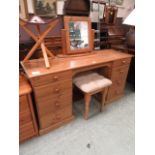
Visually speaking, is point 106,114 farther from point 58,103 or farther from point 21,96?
point 21,96

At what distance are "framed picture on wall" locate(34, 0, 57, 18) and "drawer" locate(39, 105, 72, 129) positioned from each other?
1188mm

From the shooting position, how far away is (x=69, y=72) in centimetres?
142

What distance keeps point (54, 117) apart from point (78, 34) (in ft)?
3.65

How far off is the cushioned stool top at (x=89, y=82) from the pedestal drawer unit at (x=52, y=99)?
159mm

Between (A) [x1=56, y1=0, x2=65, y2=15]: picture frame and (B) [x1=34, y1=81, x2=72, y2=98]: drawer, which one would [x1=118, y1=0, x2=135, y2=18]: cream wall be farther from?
(B) [x1=34, y1=81, x2=72, y2=98]: drawer

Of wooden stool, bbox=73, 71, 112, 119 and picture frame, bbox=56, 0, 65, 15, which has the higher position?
picture frame, bbox=56, 0, 65, 15

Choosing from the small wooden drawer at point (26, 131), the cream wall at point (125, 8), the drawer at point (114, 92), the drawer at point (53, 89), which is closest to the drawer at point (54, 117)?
the small wooden drawer at point (26, 131)

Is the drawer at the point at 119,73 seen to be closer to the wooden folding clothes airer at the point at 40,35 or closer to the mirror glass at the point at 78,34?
the mirror glass at the point at 78,34

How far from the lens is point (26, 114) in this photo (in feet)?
4.39

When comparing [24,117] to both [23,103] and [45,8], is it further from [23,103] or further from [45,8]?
[45,8]

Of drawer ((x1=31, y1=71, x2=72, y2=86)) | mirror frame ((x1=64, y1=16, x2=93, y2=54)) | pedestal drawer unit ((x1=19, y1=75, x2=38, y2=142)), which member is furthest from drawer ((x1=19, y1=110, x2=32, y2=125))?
mirror frame ((x1=64, y1=16, x2=93, y2=54))

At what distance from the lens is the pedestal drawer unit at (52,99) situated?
1.31 m

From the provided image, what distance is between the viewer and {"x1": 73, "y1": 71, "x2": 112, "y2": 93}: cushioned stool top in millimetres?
1548
